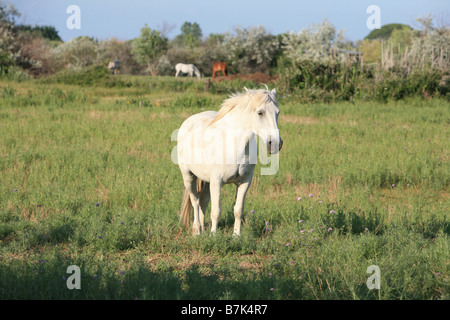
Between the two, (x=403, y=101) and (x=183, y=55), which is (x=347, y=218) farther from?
(x=183, y=55)

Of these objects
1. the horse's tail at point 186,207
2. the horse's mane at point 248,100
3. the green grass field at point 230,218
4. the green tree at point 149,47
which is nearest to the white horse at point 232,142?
the horse's mane at point 248,100

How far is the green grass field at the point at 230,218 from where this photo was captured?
3936mm

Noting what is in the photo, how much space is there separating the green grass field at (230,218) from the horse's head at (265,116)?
126 centimetres

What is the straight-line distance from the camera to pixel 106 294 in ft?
11.9

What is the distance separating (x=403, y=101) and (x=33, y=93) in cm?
1589

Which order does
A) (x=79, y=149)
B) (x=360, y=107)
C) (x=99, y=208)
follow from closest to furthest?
1. (x=99, y=208)
2. (x=79, y=149)
3. (x=360, y=107)

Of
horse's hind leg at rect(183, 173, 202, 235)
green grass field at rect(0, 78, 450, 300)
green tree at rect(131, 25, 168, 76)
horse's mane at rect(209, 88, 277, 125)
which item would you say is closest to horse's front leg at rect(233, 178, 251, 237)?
green grass field at rect(0, 78, 450, 300)

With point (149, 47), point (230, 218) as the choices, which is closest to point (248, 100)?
point (230, 218)

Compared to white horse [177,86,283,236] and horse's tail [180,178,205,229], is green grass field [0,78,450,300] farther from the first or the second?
white horse [177,86,283,236]

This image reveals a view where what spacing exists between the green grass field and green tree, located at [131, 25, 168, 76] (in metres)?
33.5

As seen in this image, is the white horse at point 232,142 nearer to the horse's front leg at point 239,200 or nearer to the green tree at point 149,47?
the horse's front leg at point 239,200

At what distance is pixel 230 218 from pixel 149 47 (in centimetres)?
4200
